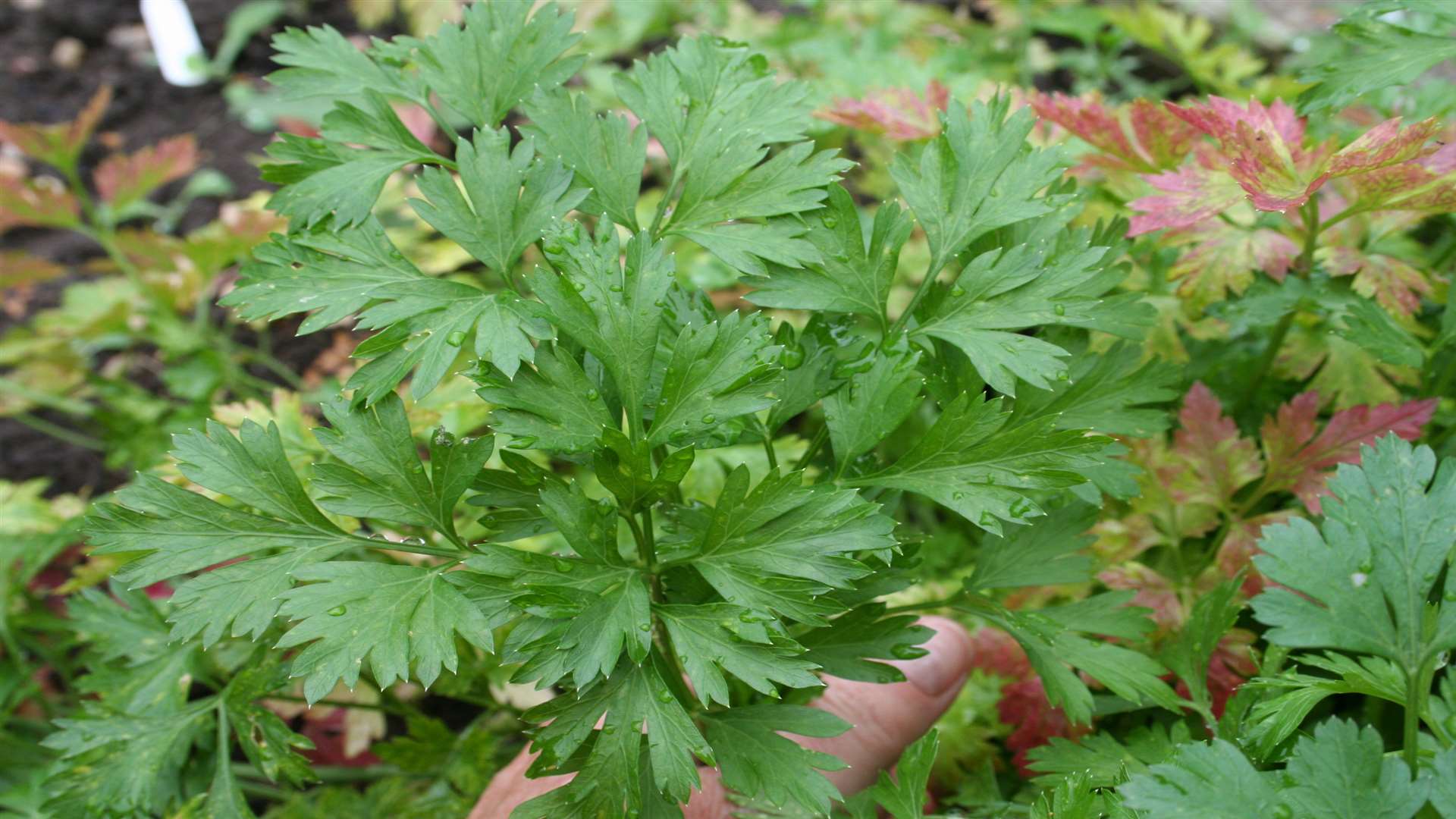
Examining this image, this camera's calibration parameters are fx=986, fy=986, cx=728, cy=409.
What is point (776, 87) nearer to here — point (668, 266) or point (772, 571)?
point (668, 266)

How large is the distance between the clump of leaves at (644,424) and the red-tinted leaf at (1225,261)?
6.6 inches

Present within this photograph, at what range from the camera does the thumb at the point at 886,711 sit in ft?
→ 3.99

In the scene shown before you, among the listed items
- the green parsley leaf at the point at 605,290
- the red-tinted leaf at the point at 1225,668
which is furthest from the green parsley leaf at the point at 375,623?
the red-tinted leaf at the point at 1225,668

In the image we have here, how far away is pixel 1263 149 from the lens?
1.00 meters

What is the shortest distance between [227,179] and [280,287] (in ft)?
6.97

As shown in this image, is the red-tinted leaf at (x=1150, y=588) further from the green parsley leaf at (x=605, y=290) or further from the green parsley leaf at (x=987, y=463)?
the green parsley leaf at (x=605, y=290)

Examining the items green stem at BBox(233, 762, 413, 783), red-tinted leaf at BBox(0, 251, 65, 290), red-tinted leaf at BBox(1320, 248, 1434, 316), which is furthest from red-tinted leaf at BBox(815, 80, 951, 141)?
red-tinted leaf at BBox(0, 251, 65, 290)

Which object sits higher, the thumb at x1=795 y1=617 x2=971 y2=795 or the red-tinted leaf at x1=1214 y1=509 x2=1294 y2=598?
the red-tinted leaf at x1=1214 y1=509 x2=1294 y2=598

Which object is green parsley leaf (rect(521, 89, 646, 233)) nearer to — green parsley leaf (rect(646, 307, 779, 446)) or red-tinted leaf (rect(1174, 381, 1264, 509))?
green parsley leaf (rect(646, 307, 779, 446))

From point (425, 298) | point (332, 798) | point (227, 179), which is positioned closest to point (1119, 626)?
point (425, 298)

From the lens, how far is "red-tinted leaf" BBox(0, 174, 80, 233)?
1955 millimetres

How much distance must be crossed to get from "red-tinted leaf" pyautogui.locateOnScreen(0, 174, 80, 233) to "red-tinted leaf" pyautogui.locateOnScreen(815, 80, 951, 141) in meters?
1.58

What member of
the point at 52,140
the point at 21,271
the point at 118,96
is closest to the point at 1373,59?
the point at 52,140

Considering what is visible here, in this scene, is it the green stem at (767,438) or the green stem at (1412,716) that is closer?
the green stem at (1412,716)
